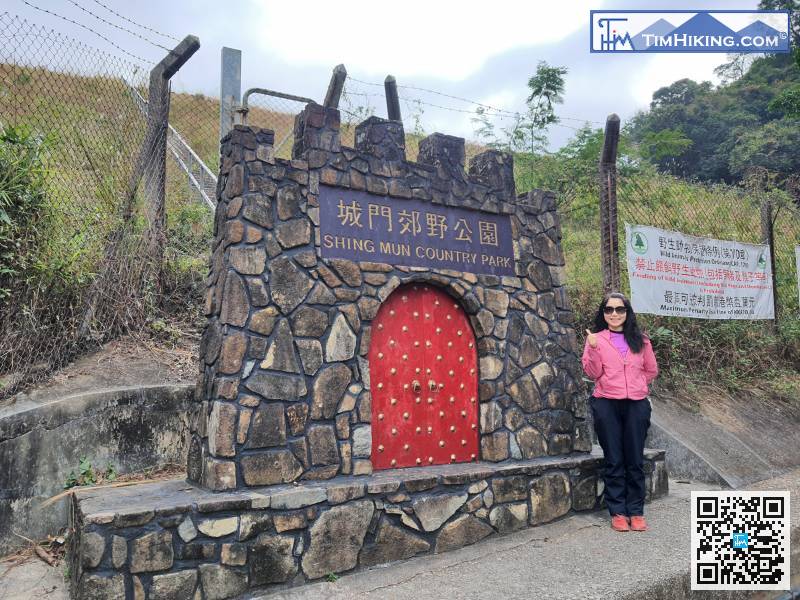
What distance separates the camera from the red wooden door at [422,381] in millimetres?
4645

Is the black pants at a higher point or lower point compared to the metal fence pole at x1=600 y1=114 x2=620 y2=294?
lower

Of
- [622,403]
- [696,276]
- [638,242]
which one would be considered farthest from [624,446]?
[696,276]

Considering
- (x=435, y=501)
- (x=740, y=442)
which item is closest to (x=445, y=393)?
(x=435, y=501)

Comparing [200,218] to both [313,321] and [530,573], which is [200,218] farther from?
[530,573]

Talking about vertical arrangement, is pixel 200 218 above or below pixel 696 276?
above

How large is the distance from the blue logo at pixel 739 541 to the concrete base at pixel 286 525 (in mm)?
1223

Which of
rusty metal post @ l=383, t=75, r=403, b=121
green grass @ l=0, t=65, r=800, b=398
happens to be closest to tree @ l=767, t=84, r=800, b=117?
green grass @ l=0, t=65, r=800, b=398

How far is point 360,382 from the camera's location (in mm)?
4426

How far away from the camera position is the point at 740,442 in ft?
21.2

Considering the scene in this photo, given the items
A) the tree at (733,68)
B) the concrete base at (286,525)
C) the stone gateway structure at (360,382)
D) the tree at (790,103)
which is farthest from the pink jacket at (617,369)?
the tree at (733,68)

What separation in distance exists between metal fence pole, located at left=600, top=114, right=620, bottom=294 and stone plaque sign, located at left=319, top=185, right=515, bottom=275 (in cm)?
150

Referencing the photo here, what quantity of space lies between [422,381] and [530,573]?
1511 millimetres

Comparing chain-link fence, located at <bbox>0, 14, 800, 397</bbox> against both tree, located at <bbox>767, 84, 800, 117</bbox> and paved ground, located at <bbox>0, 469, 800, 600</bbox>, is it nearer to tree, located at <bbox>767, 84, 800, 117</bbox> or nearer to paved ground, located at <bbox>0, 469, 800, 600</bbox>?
paved ground, located at <bbox>0, 469, 800, 600</bbox>

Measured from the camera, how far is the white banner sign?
641 centimetres
